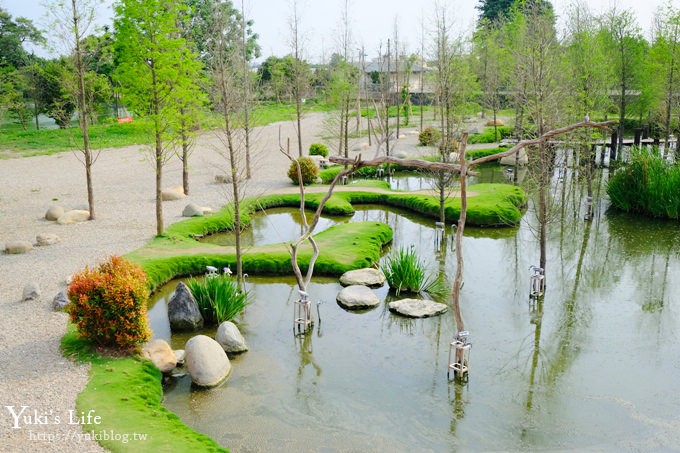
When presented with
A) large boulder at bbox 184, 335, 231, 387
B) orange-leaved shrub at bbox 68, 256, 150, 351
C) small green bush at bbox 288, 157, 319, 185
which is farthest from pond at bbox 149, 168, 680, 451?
small green bush at bbox 288, 157, 319, 185

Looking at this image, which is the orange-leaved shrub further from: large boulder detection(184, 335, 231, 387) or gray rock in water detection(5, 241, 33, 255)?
gray rock in water detection(5, 241, 33, 255)

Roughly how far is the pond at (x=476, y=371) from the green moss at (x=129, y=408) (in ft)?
1.66

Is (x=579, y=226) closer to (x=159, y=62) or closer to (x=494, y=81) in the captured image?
(x=159, y=62)

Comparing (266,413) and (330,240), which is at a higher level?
(330,240)

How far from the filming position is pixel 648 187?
23.0m

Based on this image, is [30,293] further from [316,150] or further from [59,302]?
[316,150]

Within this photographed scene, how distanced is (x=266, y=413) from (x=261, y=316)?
14.5 feet

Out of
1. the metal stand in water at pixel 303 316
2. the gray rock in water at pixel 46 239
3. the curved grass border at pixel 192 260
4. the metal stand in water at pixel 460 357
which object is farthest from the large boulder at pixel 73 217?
the metal stand in water at pixel 460 357

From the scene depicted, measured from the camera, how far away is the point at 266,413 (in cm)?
1050

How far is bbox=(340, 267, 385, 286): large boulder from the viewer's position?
655 inches

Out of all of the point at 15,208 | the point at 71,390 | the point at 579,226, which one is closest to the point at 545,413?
the point at 71,390

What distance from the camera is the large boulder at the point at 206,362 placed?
11367 millimetres

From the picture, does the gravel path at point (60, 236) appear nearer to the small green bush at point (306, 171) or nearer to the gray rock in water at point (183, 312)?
the small green bush at point (306, 171)

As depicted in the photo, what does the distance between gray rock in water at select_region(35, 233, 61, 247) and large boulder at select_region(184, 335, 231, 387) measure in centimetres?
906
